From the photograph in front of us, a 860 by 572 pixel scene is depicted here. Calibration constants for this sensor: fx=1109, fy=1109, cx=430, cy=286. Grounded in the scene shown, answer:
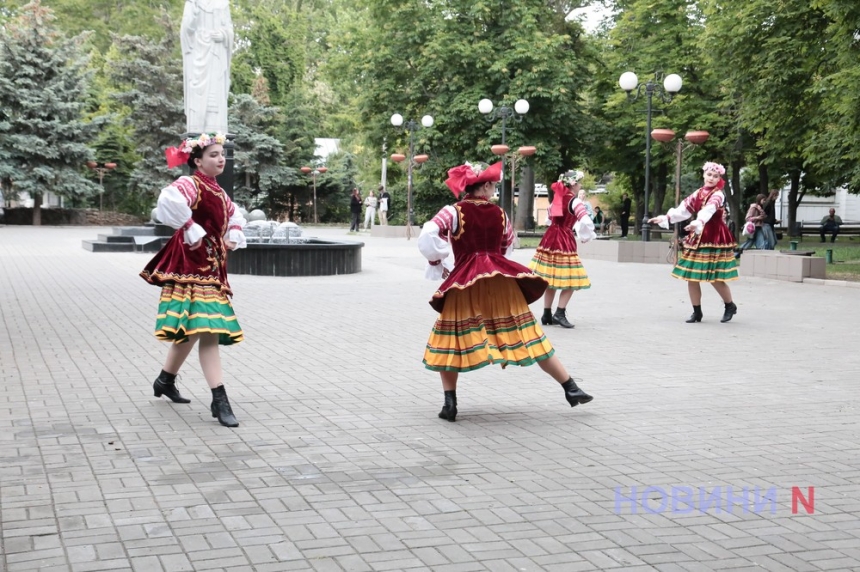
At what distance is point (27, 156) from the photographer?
152 ft

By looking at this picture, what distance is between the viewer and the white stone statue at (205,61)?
84.9 ft

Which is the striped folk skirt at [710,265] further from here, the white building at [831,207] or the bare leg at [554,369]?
the white building at [831,207]

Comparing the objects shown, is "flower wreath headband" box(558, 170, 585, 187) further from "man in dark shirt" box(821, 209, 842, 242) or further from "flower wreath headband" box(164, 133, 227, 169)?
"man in dark shirt" box(821, 209, 842, 242)

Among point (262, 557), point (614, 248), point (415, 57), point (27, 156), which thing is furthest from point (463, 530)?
point (27, 156)

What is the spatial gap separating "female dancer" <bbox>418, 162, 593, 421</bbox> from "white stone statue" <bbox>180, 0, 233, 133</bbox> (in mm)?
19604

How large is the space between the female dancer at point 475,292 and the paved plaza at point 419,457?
432mm

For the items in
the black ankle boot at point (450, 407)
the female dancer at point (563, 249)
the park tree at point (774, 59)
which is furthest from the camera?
the park tree at point (774, 59)

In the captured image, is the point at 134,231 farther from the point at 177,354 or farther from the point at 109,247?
Answer: the point at 177,354

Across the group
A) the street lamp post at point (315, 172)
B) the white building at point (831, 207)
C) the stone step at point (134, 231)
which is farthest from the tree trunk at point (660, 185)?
the white building at point (831, 207)

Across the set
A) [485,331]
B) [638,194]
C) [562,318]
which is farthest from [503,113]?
[485,331]

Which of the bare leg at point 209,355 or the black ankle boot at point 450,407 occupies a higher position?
the bare leg at point 209,355

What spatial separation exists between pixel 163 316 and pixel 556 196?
6.38m

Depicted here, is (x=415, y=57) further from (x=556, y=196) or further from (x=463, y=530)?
(x=463, y=530)

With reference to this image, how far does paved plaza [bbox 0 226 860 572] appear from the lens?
179 inches
